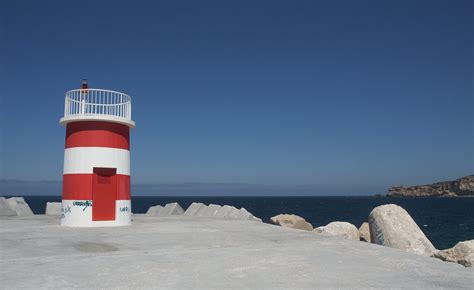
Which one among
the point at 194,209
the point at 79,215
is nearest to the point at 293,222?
the point at 194,209

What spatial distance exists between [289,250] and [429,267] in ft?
7.80

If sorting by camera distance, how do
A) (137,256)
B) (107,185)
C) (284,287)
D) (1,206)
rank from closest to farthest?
(284,287)
(137,256)
(107,185)
(1,206)

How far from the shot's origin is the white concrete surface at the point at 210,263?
5.60 metres

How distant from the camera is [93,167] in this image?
41.9ft

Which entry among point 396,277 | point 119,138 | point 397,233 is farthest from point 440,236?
point 396,277

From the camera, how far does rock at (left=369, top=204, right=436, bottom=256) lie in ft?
42.7

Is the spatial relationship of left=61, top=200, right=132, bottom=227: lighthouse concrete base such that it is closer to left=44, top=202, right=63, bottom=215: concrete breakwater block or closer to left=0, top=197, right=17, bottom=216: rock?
left=0, top=197, right=17, bottom=216: rock

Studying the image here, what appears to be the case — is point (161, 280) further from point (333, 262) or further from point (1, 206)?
point (1, 206)

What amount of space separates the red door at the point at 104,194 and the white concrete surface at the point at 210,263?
2685 millimetres

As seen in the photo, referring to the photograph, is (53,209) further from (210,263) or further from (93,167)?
(210,263)

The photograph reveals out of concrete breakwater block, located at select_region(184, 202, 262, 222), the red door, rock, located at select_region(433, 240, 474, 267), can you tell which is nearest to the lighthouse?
the red door

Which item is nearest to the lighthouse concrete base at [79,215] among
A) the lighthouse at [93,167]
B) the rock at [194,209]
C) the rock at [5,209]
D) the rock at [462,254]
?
the lighthouse at [93,167]

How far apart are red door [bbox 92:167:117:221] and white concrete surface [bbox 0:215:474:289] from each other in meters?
2.69

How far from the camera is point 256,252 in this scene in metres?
7.82
